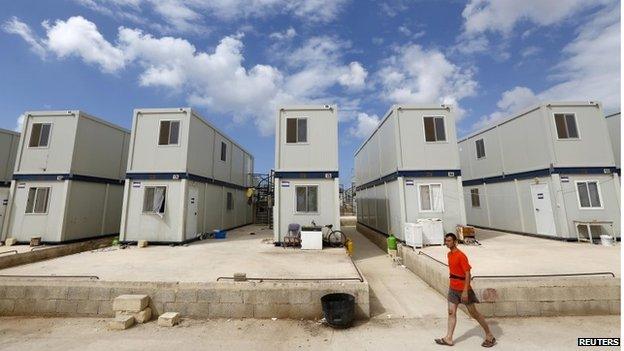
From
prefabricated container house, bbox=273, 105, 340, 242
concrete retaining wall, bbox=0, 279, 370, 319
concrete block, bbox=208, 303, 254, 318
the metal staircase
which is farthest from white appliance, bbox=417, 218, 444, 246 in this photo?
the metal staircase

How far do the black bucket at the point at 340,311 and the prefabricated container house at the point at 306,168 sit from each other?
21.5ft

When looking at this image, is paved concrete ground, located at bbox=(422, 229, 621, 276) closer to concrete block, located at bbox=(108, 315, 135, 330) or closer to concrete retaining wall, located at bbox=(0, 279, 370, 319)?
concrete retaining wall, located at bbox=(0, 279, 370, 319)

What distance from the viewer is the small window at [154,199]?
44.4 feet

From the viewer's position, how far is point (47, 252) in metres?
12.2

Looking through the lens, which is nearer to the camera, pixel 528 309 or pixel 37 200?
pixel 528 309

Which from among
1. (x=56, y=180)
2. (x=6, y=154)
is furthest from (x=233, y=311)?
(x=6, y=154)

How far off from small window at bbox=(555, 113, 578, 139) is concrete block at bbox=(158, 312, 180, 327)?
17.6 meters

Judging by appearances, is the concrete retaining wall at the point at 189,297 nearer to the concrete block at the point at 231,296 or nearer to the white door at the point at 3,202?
the concrete block at the point at 231,296

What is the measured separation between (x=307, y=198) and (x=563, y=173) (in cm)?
1225

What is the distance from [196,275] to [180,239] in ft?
20.4

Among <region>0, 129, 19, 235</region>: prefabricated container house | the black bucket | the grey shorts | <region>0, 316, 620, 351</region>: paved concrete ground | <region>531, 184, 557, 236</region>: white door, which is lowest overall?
<region>0, 316, 620, 351</region>: paved concrete ground

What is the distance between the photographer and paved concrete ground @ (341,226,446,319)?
22.9 ft

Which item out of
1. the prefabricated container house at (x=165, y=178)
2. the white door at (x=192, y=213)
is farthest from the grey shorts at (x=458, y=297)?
the white door at (x=192, y=213)

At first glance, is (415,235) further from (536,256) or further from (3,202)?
(3,202)
